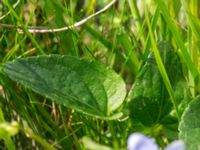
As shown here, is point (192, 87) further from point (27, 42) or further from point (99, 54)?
point (27, 42)

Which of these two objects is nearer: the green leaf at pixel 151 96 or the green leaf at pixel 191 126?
the green leaf at pixel 191 126

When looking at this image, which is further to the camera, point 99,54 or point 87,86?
point 99,54

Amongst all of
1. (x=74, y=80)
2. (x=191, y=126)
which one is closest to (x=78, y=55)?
(x=74, y=80)

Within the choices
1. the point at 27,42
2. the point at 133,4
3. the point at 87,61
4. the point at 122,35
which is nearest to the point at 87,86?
the point at 87,61

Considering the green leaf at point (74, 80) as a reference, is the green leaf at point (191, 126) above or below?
below

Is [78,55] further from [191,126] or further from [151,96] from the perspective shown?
[191,126]
